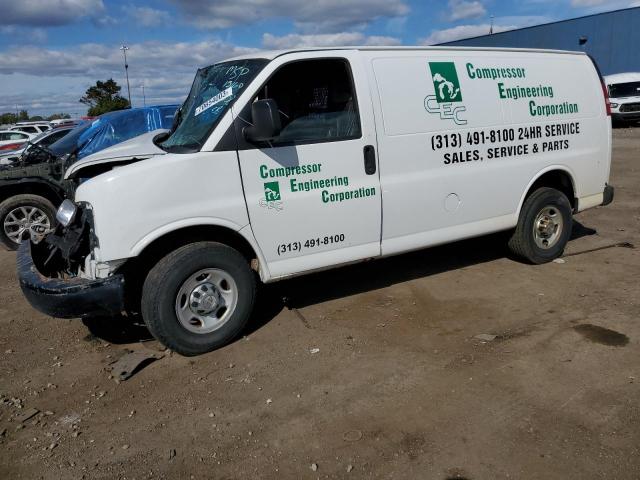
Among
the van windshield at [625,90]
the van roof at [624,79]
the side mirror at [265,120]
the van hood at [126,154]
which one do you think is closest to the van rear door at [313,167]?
the side mirror at [265,120]

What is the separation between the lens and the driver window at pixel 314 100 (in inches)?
167

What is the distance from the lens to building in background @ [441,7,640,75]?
93.2ft

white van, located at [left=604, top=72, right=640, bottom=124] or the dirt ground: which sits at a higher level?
white van, located at [left=604, top=72, right=640, bottom=124]

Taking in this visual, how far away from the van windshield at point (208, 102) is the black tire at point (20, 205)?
4.31 m

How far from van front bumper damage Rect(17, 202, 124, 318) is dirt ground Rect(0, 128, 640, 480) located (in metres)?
0.57

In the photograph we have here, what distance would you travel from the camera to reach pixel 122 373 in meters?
4.00

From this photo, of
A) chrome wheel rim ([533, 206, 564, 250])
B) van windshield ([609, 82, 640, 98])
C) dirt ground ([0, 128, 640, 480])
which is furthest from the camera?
van windshield ([609, 82, 640, 98])

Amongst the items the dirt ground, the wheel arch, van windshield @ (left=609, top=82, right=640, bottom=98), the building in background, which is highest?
the building in background

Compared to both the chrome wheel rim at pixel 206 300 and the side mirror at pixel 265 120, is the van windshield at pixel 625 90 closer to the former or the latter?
the side mirror at pixel 265 120

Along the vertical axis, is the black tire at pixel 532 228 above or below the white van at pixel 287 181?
below

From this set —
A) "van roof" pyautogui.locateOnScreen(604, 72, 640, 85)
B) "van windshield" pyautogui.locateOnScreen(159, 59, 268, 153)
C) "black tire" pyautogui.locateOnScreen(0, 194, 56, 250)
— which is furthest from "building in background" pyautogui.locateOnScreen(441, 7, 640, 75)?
"van windshield" pyautogui.locateOnScreen(159, 59, 268, 153)

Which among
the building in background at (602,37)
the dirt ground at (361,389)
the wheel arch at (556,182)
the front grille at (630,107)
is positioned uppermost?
the building in background at (602,37)

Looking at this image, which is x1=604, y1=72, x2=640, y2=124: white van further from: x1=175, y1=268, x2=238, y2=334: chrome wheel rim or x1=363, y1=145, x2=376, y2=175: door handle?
x1=175, y1=268, x2=238, y2=334: chrome wheel rim

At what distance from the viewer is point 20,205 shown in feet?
26.3
